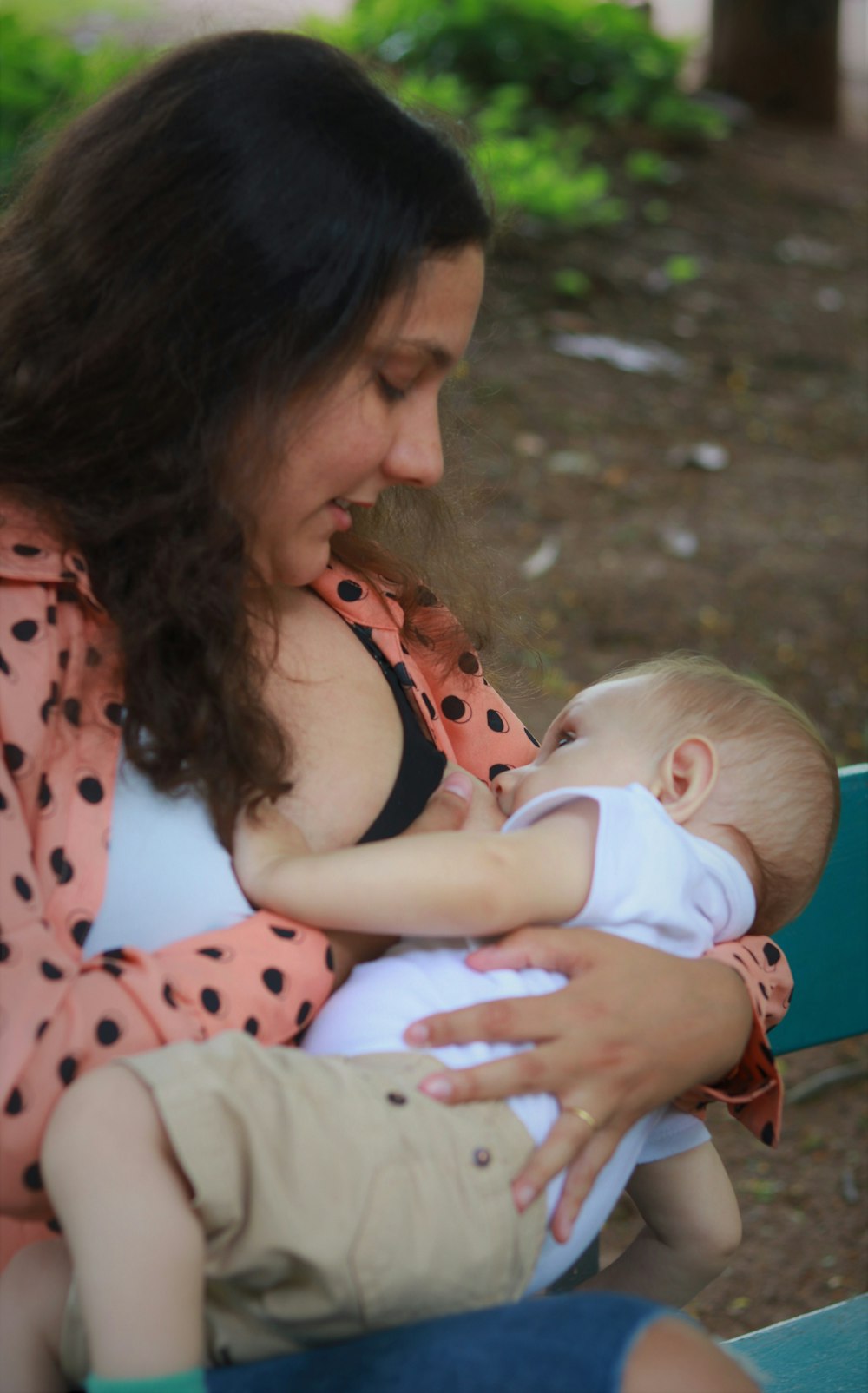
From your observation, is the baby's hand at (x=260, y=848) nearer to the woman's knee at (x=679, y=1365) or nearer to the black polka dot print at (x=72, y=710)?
the black polka dot print at (x=72, y=710)

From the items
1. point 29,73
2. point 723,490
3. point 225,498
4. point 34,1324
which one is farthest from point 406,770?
point 29,73

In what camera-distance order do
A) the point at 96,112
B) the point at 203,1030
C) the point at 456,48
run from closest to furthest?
the point at 203,1030
the point at 96,112
the point at 456,48

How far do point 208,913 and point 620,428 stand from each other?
5293 millimetres

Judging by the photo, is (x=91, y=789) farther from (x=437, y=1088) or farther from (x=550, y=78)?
(x=550, y=78)

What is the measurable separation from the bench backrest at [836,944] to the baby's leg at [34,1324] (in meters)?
1.26

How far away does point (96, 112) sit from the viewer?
188cm

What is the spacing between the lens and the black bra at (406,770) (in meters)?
1.93

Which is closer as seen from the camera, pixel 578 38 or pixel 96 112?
pixel 96 112

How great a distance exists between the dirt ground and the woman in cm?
72

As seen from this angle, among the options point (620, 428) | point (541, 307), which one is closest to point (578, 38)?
point (541, 307)

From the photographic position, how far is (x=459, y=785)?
1.98 meters

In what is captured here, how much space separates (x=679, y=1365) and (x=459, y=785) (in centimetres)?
78

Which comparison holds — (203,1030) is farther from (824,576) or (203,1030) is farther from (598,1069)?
(824,576)

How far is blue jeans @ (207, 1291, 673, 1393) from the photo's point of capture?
139 centimetres
